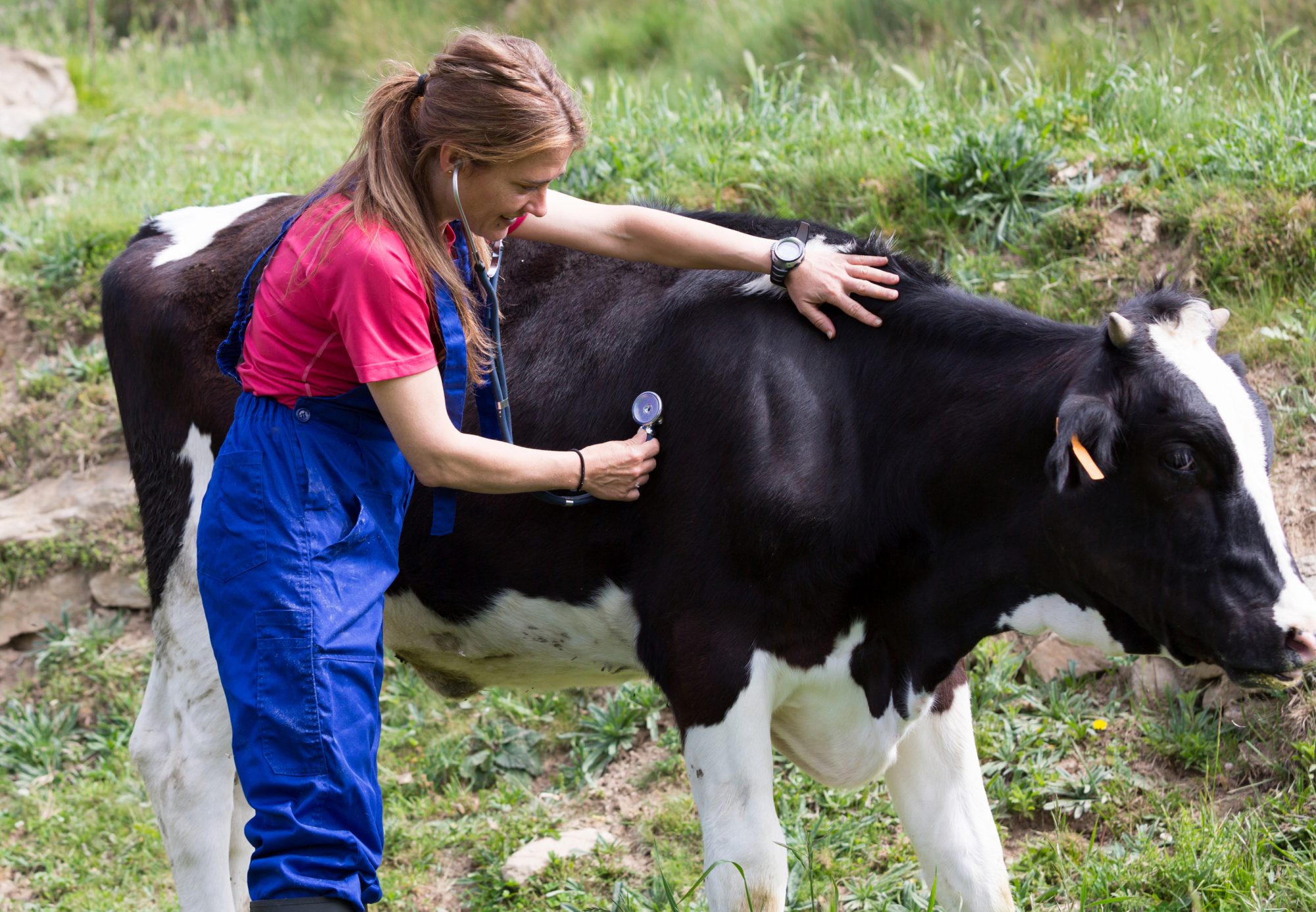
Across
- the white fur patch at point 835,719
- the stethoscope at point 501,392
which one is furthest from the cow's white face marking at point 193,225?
the white fur patch at point 835,719

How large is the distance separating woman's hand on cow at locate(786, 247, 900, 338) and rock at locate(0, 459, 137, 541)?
3840 millimetres

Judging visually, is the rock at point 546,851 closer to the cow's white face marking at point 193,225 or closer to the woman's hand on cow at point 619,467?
the woman's hand on cow at point 619,467

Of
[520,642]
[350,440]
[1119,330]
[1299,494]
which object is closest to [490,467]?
[350,440]

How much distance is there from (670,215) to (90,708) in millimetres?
3741

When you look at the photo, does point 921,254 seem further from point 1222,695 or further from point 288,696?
point 288,696

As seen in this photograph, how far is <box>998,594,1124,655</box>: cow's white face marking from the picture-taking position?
10.4 ft

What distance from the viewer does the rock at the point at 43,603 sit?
6.11m

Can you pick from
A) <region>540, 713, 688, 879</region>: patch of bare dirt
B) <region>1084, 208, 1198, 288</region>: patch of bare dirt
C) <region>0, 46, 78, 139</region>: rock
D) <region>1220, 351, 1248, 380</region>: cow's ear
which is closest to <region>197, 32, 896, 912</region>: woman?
<region>1220, 351, 1248, 380</region>: cow's ear

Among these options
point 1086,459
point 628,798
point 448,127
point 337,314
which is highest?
point 448,127

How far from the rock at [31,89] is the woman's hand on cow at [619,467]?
301 inches

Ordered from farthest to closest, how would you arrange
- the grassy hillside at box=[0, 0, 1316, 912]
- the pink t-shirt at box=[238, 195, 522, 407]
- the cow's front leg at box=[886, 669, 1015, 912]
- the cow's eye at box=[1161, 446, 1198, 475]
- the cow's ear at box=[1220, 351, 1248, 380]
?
the grassy hillside at box=[0, 0, 1316, 912] → the cow's front leg at box=[886, 669, 1015, 912] → the cow's ear at box=[1220, 351, 1248, 380] → the cow's eye at box=[1161, 446, 1198, 475] → the pink t-shirt at box=[238, 195, 522, 407]

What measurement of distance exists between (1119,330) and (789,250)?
86 cm

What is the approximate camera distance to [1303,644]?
9.03 ft

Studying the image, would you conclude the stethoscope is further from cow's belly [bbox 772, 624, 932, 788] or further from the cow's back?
the cow's back
